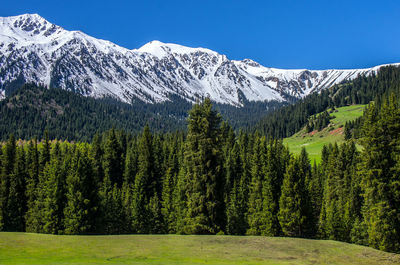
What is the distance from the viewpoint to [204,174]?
133 ft

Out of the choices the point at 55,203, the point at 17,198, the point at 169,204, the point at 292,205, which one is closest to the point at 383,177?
the point at 292,205

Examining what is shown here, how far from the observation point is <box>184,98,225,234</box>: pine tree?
40.2 meters

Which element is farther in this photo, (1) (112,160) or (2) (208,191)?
(1) (112,160)

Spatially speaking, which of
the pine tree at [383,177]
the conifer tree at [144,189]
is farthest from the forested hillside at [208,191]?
the conifer tree at [144,189]

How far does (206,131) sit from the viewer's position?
41625mm

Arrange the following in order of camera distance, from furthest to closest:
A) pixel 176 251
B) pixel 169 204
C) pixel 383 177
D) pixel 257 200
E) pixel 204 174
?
1. pixel 169 204
2. pixel 257 200
3. pixel 204 174
4. pixel 383 177
5. pixel 176 251

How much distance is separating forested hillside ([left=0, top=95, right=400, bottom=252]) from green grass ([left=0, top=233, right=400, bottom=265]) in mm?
16683

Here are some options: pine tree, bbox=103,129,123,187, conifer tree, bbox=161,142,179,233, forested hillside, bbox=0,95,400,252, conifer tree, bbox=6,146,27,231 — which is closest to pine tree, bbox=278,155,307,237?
forested hillside, bbox=0,95,400,252

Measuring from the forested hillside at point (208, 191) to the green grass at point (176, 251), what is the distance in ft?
54.7

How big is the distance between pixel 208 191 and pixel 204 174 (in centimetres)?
196

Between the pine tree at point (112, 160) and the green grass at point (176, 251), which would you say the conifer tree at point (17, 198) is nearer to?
the pine tree at point (112, 160)

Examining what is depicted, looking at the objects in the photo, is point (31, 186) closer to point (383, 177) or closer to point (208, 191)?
point (208, 191)

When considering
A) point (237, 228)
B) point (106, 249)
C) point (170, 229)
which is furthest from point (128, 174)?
point (106, 249)

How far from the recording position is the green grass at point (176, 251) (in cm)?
1917
